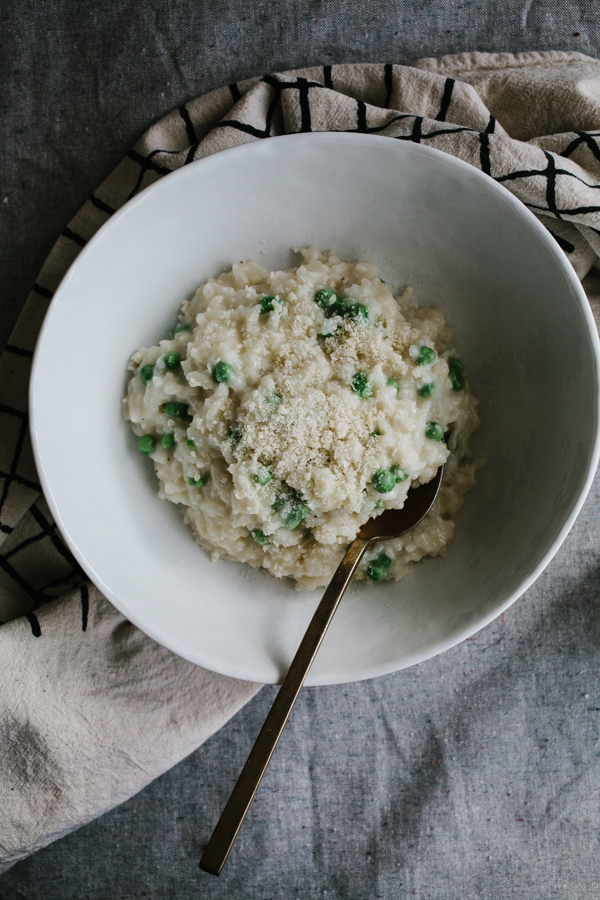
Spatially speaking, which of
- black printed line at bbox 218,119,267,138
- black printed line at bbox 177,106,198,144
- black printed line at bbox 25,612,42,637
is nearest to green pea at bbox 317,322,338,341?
black printed line at bbox 218,119,267,138

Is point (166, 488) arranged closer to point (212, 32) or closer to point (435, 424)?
point (435, 424)

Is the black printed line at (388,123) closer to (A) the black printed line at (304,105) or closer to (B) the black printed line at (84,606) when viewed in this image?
(A) the black printed line at (304,105)

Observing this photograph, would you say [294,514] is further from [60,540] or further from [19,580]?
[19,580]

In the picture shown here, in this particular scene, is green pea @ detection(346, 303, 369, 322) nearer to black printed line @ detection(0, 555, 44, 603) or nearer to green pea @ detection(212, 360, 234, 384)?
green pea @ detection(212, 360, 234, 384)

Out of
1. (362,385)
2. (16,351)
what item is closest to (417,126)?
(362,385)

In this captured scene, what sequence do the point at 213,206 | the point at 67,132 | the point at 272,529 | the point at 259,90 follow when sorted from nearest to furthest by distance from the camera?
the point at 272,529 < the point at 213,206 < the point at 259,90 < the point at 67,132

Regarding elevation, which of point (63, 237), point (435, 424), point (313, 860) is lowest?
point (313, 860)

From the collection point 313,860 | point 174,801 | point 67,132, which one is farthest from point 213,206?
point 313,860
